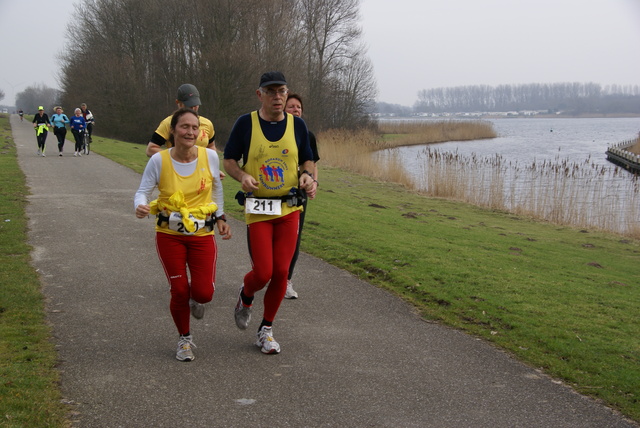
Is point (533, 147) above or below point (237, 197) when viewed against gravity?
below

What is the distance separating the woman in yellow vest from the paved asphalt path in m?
0.51

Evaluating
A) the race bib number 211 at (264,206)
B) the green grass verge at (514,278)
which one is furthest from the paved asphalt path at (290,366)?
the race bib number 211 at (264,206)

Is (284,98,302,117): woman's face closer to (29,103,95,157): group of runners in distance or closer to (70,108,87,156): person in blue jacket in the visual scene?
(29,103,95,157): group of runners in distance

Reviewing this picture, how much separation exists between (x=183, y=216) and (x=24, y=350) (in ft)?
5.28

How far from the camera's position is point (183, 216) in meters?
4.72

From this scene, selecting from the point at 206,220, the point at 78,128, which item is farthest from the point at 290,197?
the point at 78,128

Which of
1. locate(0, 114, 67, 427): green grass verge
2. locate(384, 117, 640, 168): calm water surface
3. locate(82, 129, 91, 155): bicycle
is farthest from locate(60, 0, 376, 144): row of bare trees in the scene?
locate(0, 114, 67, 427): green grass verge

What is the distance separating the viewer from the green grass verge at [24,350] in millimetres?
3805

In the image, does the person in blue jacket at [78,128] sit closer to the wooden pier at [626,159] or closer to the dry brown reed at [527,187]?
the dry brown reed at [527,187]

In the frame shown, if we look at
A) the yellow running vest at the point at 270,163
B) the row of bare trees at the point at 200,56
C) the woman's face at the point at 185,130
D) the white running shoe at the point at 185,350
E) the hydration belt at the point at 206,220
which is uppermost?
the row of bare trees at the point at 200,56

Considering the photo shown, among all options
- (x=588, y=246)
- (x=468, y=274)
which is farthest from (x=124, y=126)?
(x=468, y=274)

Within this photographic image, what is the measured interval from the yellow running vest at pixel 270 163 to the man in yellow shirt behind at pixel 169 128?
1.06m

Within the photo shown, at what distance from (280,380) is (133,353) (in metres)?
1.24

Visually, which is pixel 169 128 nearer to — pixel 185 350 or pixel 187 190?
pixel 187 190
